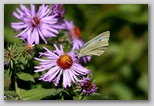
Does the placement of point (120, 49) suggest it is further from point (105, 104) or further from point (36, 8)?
point (36, 8)

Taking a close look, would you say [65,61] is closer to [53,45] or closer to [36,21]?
[53,45]

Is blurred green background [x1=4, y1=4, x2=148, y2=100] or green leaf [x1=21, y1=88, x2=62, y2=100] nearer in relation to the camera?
green leaf [x1=21, y1=88, x2=62, y2=100]

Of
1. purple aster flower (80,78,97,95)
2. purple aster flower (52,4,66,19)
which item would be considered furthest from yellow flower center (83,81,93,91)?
purple aster flower (52,4,66,19)

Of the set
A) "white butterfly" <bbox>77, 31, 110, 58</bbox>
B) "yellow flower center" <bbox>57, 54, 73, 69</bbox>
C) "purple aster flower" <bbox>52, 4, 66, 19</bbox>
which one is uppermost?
"purple aster flower" <bbox>52, 4, 66, 19</bbox>

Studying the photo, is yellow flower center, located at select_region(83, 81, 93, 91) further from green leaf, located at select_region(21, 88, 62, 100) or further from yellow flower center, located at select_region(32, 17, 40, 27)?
yellow flower center, located at select_region(32, 17, 40, 27)

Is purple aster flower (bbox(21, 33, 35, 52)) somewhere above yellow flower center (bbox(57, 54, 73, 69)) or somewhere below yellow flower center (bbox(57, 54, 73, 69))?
above

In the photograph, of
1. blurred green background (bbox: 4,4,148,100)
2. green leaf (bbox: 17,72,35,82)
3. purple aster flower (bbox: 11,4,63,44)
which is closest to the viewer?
green leaf (bbox: 17,72,35,82)

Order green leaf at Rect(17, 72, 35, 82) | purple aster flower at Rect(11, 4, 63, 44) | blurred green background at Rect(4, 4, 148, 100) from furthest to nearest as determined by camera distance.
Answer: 1. blurred green background at Rect(4, 4, 148, 100)
2. purple aster flower at Rect(11, 4, 63, 44)
3. green leaf at Rect(17, 72, 35, 82)

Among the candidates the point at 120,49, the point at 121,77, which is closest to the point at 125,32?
the point at 120,49
